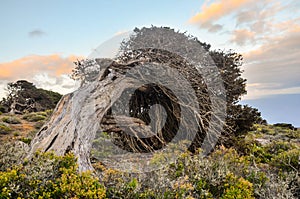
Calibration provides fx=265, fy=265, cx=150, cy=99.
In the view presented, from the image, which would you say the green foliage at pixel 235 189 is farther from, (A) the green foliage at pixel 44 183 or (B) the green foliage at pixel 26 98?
(B) the green foliage at pixel 26 98

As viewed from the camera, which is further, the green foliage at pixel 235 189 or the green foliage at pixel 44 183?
the green foliage at pixel 235 189

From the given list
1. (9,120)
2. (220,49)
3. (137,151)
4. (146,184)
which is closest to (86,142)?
(146,184)

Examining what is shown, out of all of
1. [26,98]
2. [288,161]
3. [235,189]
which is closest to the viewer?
[235,189]

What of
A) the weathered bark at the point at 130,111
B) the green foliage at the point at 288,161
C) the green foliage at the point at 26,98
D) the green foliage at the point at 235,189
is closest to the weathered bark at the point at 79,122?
the weathered bark at the point at 130,111

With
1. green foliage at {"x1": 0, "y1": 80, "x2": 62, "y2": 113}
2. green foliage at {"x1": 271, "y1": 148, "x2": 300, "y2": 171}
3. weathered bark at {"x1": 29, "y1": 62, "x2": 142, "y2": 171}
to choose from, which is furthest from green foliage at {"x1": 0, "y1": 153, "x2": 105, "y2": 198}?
green foliage at {"x1": 0, "y1": 80, "x2": 62, "y2": 113}

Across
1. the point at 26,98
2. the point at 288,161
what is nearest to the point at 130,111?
the point at 288,161

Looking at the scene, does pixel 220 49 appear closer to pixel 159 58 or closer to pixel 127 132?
pixel 159 58

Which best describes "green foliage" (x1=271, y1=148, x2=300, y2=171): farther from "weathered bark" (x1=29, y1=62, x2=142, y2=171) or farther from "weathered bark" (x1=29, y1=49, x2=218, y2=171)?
"weathered bark" (x1=29, y1=62, x2=142, y2=171)

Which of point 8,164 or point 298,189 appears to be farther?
point 298,189

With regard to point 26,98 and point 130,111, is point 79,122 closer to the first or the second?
point 130,111

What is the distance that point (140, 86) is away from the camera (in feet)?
25.4

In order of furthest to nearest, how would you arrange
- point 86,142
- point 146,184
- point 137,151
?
point 137,151 → point 86,142 → point 146,184

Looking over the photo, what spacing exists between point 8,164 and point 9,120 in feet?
53.7

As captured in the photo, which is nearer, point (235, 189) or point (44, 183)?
point (44, 183)
